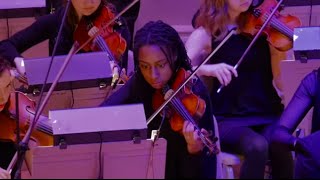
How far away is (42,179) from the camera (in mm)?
1098

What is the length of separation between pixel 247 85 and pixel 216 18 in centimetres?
28

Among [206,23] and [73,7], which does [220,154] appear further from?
[73,7]

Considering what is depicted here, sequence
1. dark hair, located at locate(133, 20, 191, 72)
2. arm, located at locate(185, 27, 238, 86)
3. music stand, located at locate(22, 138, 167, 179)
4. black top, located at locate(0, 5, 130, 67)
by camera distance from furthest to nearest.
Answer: black top, located at locate(0, 5, 130, 67) → arm, located at locate(185, 27, 238, 86) → dark hair, located at locate(133, 20, 191, 72) → music stand, located at locate(22, 138, 167, 179)

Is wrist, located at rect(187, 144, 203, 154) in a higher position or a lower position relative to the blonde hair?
lower

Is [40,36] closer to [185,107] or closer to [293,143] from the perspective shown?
[185,107]

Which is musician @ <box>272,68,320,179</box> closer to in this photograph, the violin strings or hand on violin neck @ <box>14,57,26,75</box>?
the violin strings

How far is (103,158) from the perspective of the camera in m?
1.62

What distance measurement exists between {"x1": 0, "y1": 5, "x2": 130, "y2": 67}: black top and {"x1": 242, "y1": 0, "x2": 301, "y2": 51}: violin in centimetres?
53

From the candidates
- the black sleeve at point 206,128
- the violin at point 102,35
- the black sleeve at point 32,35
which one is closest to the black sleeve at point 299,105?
the black sleeve at point 206,128

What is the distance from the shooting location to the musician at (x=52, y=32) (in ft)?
8.38

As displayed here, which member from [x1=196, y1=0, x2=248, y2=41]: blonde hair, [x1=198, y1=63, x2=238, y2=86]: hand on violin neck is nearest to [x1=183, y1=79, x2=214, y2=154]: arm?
[x1=198, y1=63, x2=238, y2=86]: hand on violin neck

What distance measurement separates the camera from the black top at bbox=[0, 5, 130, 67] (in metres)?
2.61

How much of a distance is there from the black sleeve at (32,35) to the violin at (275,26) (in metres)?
0.81

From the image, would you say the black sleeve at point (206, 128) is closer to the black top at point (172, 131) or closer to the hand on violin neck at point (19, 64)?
the black top at point (172, 131)
